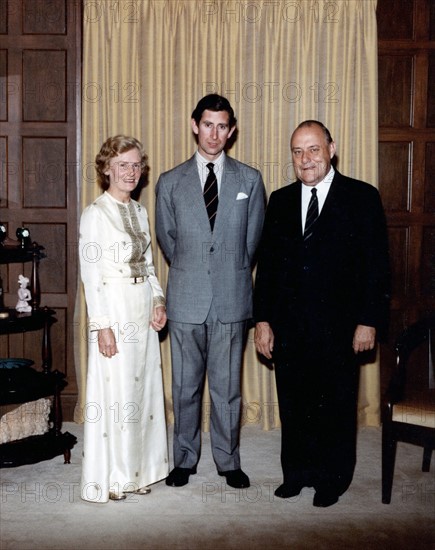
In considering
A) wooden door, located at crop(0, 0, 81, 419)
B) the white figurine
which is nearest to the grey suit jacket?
the white figurine

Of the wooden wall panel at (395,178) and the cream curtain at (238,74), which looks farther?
the wooden wall panel at (395,178)

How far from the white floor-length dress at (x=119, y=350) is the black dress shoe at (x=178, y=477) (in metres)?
0.15

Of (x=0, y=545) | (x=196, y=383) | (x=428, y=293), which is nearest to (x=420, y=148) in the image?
(x=428, y=293)

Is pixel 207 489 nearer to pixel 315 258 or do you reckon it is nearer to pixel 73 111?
pixel 315 258

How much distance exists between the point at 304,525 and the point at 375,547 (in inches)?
12.9

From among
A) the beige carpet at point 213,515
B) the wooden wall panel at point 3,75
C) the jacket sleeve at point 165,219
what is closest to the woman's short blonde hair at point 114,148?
the jacket sleeve at point 165,219

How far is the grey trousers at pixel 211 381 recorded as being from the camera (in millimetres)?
3260

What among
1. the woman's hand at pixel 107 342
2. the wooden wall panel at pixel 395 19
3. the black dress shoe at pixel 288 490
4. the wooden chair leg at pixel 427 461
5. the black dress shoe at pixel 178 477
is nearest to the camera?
the woman's hand at pixel 107 342

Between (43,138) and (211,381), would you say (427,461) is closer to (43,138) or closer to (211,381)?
(211,381)

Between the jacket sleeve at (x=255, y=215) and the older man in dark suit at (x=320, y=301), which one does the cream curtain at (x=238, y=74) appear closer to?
the jacket sleeve at (x=255, y=215)

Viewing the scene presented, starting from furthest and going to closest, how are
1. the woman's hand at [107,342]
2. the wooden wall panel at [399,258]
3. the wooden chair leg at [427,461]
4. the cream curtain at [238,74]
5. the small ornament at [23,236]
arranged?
the wooden wall panel at [399,258] < the cream curtain at [238,74] < the small ornament at [23,236] < the wooden chair leg at [427,461] < the woman's hand at [107,342]

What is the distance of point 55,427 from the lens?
3.73m

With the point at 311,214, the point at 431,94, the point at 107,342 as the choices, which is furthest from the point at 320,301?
the point at 431,94

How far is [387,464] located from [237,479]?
0.74 meters
